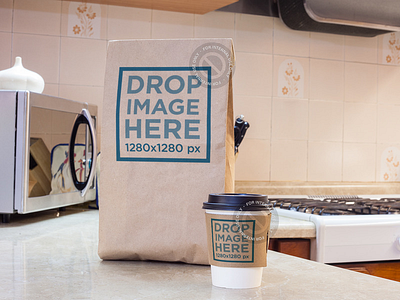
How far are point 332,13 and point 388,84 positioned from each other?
556mm

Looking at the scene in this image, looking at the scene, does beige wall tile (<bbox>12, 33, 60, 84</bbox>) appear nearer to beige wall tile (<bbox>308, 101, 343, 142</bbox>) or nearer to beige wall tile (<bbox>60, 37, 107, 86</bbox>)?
beige wall tile (<bbox>60, 37, 107, 86</bbox>)

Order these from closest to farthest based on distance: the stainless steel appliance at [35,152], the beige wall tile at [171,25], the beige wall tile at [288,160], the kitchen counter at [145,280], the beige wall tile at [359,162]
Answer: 1. the kitchen counter at [145,280]
2. the stainless steel appliance at [35,152]
3. the beige wall tile at [171,25]
4. the beige wall tile at [288,160]
5. the beige wall tile at [359,162]

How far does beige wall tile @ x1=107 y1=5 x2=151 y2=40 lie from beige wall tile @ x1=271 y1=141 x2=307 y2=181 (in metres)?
0.77

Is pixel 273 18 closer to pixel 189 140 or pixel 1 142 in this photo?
pixel 1 142

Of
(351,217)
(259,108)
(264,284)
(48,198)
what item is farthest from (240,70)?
(264,284)

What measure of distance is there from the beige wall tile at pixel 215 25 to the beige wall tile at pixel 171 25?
0.03 metres

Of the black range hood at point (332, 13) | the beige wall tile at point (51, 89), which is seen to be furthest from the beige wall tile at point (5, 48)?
the black range hood at point (332, 13)

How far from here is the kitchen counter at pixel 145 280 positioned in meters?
0.41

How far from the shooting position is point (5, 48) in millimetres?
1553

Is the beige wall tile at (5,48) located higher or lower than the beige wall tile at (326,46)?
lower

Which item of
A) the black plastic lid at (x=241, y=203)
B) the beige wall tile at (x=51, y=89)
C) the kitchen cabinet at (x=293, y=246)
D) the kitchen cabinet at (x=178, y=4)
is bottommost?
the kitchen cabinet at (x=293, y=246)

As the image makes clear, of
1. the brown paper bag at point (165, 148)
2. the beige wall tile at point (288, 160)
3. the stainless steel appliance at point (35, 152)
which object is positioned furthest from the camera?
the beige wall tile at point (288, 160)

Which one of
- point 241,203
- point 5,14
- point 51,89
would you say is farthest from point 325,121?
point 241,203

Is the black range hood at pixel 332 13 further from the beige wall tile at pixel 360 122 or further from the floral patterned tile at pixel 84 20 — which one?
the floral patterned tile at pixel 84 20
